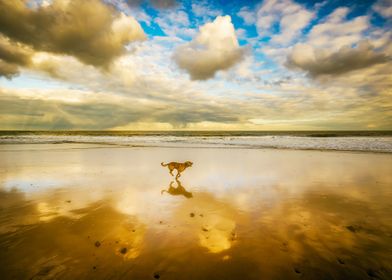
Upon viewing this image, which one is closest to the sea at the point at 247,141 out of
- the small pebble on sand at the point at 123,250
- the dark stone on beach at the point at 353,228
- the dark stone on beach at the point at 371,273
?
the dark stone on beach at the point at 353,228

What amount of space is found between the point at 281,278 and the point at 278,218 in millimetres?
2007

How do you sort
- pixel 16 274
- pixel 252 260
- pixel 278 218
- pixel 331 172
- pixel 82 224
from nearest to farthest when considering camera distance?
pixel 16 274, pixel 252 260, pixel 82 224, pixel 278 218, pixel 331 172

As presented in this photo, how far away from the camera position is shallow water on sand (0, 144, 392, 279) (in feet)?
10.1

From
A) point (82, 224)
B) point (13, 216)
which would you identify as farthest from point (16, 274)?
point (13, 216)

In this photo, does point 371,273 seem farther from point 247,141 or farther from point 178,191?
point 247,141

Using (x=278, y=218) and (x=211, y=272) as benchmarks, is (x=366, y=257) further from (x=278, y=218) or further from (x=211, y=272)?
(x=211, y=272)

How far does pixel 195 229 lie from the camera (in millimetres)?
4289

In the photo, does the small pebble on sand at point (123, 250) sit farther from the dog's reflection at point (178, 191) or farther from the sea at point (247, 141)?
the sea at point (247, 141)

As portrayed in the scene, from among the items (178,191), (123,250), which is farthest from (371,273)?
(178,191)

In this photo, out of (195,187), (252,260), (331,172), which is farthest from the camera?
(331,172)

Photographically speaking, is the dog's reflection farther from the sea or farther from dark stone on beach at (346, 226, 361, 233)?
the sea

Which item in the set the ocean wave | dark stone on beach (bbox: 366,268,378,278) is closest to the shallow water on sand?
dark stone on beach (bbox: 366,268,378,278)

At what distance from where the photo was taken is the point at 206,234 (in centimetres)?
407

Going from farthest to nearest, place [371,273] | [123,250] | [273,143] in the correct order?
[273,143], [123,250], [371,273]
